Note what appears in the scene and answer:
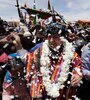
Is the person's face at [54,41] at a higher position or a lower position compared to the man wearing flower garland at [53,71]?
higher

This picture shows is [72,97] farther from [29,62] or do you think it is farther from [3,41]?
[3,41]

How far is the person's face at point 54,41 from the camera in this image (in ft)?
23.4

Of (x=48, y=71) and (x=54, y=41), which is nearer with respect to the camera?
(x=48, y=71)

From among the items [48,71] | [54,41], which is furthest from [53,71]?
[54,41]

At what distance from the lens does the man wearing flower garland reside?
273 inches

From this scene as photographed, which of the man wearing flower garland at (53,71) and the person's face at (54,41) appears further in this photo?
the person's face at (54,41)

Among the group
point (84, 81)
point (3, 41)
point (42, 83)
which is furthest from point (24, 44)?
point (42, 83)

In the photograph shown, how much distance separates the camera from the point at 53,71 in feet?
22.9

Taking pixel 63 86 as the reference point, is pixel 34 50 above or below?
above

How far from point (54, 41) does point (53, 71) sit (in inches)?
18.6

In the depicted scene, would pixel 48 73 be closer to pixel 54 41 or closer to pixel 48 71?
pixel 48 71

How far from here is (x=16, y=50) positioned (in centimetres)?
836

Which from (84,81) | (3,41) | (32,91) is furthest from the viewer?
(3,41)

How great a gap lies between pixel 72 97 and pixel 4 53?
74.9 inches
